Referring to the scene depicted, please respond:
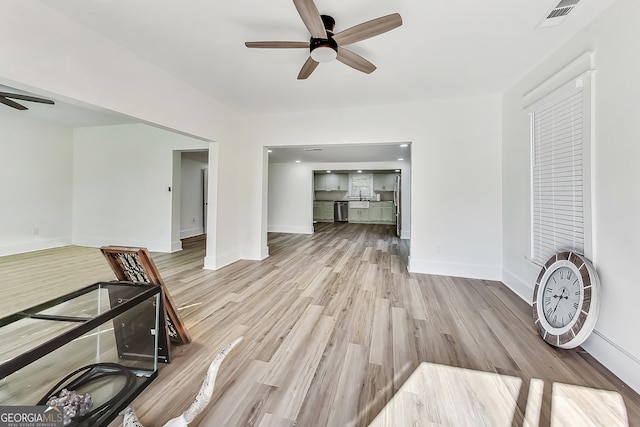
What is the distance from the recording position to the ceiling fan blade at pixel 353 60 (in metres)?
2.08

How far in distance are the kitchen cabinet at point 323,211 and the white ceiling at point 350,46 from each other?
304 inches

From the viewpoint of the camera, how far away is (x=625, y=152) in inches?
63.0

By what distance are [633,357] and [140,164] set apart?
7.08 meters

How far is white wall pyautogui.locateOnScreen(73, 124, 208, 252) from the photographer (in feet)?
16.6

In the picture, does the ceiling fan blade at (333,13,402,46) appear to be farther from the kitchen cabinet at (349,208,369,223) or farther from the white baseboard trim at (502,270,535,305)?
the kitchen cabinet at (349,208,369,223)

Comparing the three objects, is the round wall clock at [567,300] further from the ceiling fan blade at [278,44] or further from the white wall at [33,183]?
the white wall at [33,183]

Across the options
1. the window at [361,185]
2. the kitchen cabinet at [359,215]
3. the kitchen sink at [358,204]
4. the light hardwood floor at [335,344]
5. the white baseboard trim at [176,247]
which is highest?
the window at [361,185]

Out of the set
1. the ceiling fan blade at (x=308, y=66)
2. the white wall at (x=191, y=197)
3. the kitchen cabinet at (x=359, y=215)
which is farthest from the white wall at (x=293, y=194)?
the ceiling fan blade at (x=308, y=66)

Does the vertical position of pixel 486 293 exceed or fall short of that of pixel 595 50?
it falls short

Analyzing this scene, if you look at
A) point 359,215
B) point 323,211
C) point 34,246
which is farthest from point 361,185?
point 34,246

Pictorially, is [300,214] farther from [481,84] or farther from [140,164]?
[481,84]

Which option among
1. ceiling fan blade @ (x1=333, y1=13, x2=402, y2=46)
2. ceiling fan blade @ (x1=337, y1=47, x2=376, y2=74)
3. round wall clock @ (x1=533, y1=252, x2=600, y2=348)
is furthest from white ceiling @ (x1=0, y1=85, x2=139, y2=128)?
round wall clock @ (x1=533, y1=252, x2=600, y2=348)

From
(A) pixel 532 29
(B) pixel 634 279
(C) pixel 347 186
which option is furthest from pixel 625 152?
(C) pixel 347 186

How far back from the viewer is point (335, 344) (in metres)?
1.90
